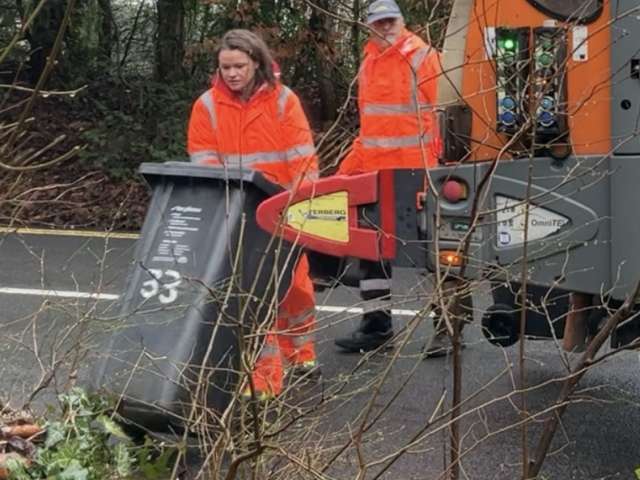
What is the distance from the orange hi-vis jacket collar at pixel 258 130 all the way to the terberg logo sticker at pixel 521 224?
1.19 m

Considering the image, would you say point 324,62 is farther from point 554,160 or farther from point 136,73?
point 554,160

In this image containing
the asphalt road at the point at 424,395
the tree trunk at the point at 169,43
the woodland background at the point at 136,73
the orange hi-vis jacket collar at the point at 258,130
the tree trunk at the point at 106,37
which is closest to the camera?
the asphalt road at the point at 424,395

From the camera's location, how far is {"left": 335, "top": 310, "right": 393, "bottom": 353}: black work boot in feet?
20.8

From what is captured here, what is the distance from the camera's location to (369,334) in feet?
21.0

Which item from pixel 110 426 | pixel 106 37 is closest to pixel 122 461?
pixel 110 426

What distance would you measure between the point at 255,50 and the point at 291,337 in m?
1.54

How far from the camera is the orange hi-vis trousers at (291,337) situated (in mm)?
3682

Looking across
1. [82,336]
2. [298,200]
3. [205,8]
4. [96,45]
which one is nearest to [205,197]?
[298,200]

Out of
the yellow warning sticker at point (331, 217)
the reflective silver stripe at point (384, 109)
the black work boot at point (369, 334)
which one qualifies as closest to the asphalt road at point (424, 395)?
the black work boot at point (369, 334)

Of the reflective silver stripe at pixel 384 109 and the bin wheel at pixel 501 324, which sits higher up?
the reflective silver stripe at pixel 384 109

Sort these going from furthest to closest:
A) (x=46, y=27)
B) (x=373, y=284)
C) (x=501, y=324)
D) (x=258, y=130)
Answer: (x=46, y=27) → (x=373, y=284) → (x=258, y=130) → (x=501, y=324)

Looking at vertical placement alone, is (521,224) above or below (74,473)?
above

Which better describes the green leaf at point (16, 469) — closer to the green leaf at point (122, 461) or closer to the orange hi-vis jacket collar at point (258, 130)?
the green leaf at point (122, 461)

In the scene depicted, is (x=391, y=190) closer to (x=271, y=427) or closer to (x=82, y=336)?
(x=82, y=336)
